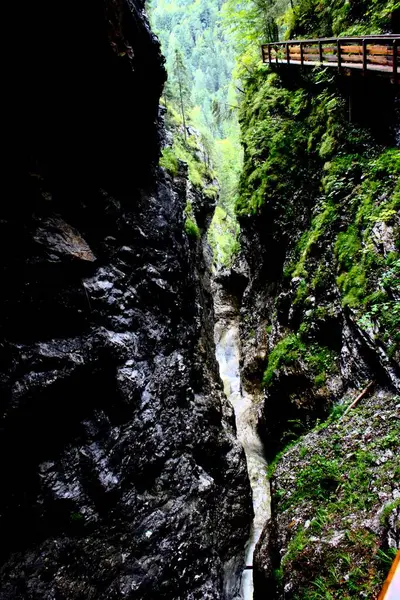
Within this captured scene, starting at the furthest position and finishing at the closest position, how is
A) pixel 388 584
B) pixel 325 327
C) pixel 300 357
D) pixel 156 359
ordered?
1. pixel 300 357
2. pixel 325 327
3. pixel 156 359
4. pixel 388 584

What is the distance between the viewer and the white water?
366 inches

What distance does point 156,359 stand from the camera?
8.55 metres

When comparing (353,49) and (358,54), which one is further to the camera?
(353,49)

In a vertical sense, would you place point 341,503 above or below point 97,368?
below

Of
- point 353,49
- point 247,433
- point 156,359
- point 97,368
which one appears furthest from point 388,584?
point 247,433

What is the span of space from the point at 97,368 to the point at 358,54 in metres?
11.2

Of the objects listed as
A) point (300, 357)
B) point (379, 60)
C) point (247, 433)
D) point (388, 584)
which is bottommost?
point (247, 433)

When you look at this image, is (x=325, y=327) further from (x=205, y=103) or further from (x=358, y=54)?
(x=205, y=103)

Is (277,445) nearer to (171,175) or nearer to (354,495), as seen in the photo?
(354,495)

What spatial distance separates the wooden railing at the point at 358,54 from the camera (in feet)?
27.2

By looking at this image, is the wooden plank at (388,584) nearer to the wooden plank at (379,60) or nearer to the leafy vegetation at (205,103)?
the wooden plank at (379,60)

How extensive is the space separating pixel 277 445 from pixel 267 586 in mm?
5054

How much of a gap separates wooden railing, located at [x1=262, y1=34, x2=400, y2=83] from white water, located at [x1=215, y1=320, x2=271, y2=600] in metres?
12.1

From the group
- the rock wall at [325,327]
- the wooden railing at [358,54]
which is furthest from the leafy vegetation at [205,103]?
the wooden railing at [358,54]
